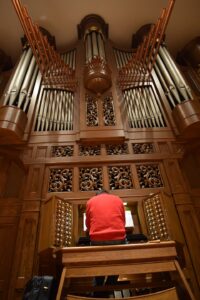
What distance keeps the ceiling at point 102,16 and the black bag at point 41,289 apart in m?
9.08

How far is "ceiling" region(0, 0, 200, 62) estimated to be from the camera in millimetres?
9086

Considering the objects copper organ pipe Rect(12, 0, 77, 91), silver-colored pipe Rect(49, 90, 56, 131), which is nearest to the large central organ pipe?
copper organ pipe Rect(12, 0, 77, 91)

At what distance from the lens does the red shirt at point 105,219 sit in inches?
118

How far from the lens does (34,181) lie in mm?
4750

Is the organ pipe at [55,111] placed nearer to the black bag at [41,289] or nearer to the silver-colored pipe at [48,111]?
the silver-colored pipe at [48,111]

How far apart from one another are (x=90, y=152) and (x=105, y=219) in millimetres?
2499

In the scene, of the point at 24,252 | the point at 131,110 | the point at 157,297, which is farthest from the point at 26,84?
the point at 157,297

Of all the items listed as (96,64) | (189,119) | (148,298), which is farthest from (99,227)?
(96,64)

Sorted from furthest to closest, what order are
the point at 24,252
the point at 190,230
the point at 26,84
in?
the point at 26,84
the point at 190,230
the point at 24,252

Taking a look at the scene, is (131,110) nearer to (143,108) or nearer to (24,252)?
(143,108)

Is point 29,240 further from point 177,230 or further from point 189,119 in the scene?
point 189,119

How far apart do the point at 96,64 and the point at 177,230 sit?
16.5 ft

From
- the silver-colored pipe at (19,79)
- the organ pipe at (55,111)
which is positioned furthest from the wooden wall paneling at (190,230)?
the silver-colored pipe at (19,79)

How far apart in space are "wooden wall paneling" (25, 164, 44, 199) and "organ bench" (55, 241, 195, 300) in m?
2.14
